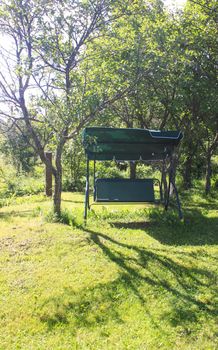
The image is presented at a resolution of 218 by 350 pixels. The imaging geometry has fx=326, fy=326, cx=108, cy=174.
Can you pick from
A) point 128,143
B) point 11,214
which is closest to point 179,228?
point 128,143

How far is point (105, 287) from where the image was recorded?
3.97m

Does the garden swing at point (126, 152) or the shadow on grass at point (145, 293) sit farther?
the garden swing at point (126, 152)

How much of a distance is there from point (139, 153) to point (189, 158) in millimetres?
5707

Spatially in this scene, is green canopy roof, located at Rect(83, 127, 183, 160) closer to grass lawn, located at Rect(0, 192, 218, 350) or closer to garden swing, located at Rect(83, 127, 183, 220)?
garden swing, located at Rect(83, 127, 183, 220)

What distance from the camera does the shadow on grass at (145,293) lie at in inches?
134

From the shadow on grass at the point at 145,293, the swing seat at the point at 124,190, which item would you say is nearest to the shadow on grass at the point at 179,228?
the swing seat at the point at 124,190

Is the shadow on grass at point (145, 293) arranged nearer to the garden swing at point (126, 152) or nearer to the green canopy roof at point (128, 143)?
the garden swing at point (126, 152)

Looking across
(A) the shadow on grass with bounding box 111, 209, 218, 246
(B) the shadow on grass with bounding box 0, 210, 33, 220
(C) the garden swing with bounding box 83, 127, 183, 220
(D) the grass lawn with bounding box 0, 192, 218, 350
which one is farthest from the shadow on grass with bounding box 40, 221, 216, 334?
(B) the shadow on grass with bounding box 0, 210, 33, 220

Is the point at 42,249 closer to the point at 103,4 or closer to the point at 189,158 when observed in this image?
the point at 103,4

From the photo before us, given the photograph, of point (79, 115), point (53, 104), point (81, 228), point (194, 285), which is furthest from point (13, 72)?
point (194, 285)

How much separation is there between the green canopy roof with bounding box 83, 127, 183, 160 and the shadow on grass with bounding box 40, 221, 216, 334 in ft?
9.23

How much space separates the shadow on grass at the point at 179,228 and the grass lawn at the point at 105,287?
3 centimetres

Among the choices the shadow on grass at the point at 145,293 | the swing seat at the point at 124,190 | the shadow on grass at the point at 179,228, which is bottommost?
the shadow on grass at the point at 145,293

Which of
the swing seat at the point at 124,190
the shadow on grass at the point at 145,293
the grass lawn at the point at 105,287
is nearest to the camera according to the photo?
the grass lawn at the point at 105,287
